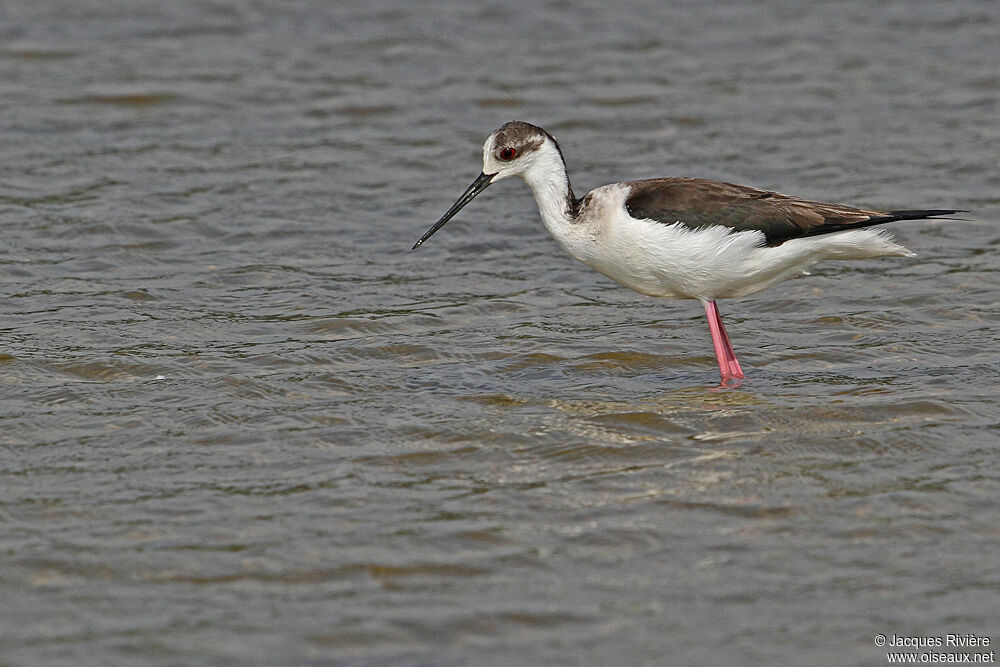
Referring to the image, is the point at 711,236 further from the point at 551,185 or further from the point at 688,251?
the point at 551,185

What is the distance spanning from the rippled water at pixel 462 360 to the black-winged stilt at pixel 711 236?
1.70 ft

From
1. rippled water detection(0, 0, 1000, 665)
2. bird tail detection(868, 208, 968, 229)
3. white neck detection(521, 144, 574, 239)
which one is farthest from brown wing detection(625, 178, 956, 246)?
rippled water detection(0, 0, 1000, 665)

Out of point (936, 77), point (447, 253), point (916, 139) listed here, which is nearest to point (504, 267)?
point (447, 253)

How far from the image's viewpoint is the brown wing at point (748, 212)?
7.00 m

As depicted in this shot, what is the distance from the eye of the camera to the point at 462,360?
7.52 meters

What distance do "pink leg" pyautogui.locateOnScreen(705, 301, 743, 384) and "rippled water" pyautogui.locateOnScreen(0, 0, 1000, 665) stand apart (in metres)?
0.19

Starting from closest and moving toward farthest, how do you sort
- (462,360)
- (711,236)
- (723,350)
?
(711,236) < (723,350) < (462,360)

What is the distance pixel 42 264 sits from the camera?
884 cm

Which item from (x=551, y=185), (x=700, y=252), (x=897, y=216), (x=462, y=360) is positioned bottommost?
(x=462, y=360)

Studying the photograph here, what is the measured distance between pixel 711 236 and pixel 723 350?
659mm

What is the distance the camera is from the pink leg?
7.27m

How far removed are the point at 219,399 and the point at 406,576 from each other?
211cm

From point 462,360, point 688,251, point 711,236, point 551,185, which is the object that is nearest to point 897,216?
point 711,236

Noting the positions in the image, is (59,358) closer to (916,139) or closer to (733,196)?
(733,196)
